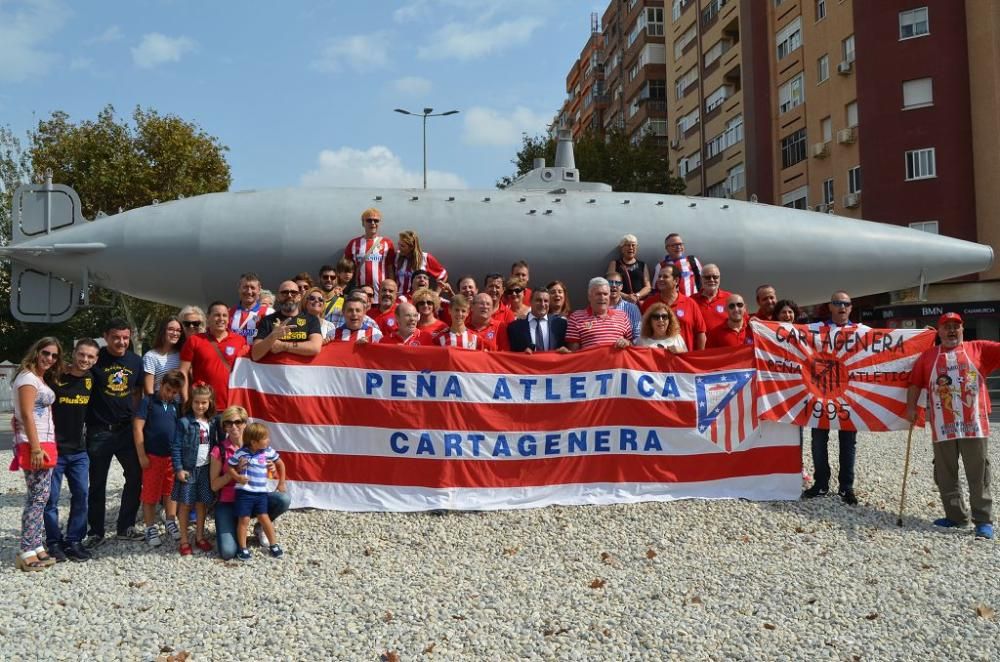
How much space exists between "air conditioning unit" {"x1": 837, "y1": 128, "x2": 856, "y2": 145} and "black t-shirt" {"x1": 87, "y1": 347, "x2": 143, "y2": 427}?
28433 mm

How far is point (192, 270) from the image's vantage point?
1045 centimetres

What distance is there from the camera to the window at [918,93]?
2739 centimetres

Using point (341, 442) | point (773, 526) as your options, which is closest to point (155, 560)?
point (341, 442)

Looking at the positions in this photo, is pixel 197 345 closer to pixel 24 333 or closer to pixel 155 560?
pixel 155 560

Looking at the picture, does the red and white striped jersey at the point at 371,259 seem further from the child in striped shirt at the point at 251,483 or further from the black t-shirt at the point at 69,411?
the black t-shirt at the point at 69,411

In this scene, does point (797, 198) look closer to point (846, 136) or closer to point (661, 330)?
point (846, 136)

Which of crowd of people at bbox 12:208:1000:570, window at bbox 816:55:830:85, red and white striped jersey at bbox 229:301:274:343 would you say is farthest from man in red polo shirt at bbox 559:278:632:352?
window at bbox 816:55:830:85

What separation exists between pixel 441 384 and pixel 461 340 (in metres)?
0.46

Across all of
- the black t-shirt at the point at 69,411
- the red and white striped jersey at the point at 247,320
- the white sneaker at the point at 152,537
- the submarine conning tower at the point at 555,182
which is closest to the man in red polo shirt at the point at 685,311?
the submarine conning tower at the point at 555,182

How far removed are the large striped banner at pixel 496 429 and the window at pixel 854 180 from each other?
24.8 metres

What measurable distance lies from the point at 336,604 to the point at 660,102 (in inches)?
1894

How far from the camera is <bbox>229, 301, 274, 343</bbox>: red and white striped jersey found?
7.98 meters

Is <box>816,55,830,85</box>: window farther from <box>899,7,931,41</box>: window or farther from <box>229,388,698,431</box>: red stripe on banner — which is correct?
<box>229,388,698,431</box>: red stripe on banner

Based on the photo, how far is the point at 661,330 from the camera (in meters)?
7.62
